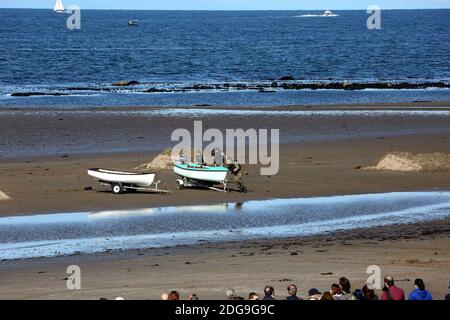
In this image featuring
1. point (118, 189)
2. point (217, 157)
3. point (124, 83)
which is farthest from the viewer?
point (124, 83)

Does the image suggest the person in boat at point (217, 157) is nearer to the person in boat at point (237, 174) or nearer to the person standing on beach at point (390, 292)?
the person in boat at point (237, 174)

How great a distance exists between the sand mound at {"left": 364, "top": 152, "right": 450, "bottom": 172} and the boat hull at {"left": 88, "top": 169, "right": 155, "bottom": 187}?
305 inches

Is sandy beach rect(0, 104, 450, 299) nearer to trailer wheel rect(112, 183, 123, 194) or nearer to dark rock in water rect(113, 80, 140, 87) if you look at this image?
trailer wheel rect(112, 183, 123, 194)

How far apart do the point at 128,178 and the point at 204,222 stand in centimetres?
430

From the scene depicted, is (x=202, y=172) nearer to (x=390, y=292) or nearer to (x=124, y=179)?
(x=124, y=179)

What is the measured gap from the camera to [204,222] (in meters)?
24.4

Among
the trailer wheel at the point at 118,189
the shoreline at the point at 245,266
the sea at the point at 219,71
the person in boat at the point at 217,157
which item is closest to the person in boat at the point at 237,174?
the person in boat at the point at 217,157

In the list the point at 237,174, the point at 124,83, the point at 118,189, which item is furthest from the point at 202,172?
the point at 124,83

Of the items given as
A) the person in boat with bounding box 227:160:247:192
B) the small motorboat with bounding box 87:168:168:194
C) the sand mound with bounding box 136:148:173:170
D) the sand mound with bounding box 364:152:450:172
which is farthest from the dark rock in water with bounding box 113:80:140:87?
the person in boat with bounding box 227:160:247:192

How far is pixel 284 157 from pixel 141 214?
9.84 m

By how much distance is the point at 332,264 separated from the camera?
19156mm

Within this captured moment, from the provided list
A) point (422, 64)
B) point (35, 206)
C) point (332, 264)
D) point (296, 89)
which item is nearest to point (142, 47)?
point (422, 64)

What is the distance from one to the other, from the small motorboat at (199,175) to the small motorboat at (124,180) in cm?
83
